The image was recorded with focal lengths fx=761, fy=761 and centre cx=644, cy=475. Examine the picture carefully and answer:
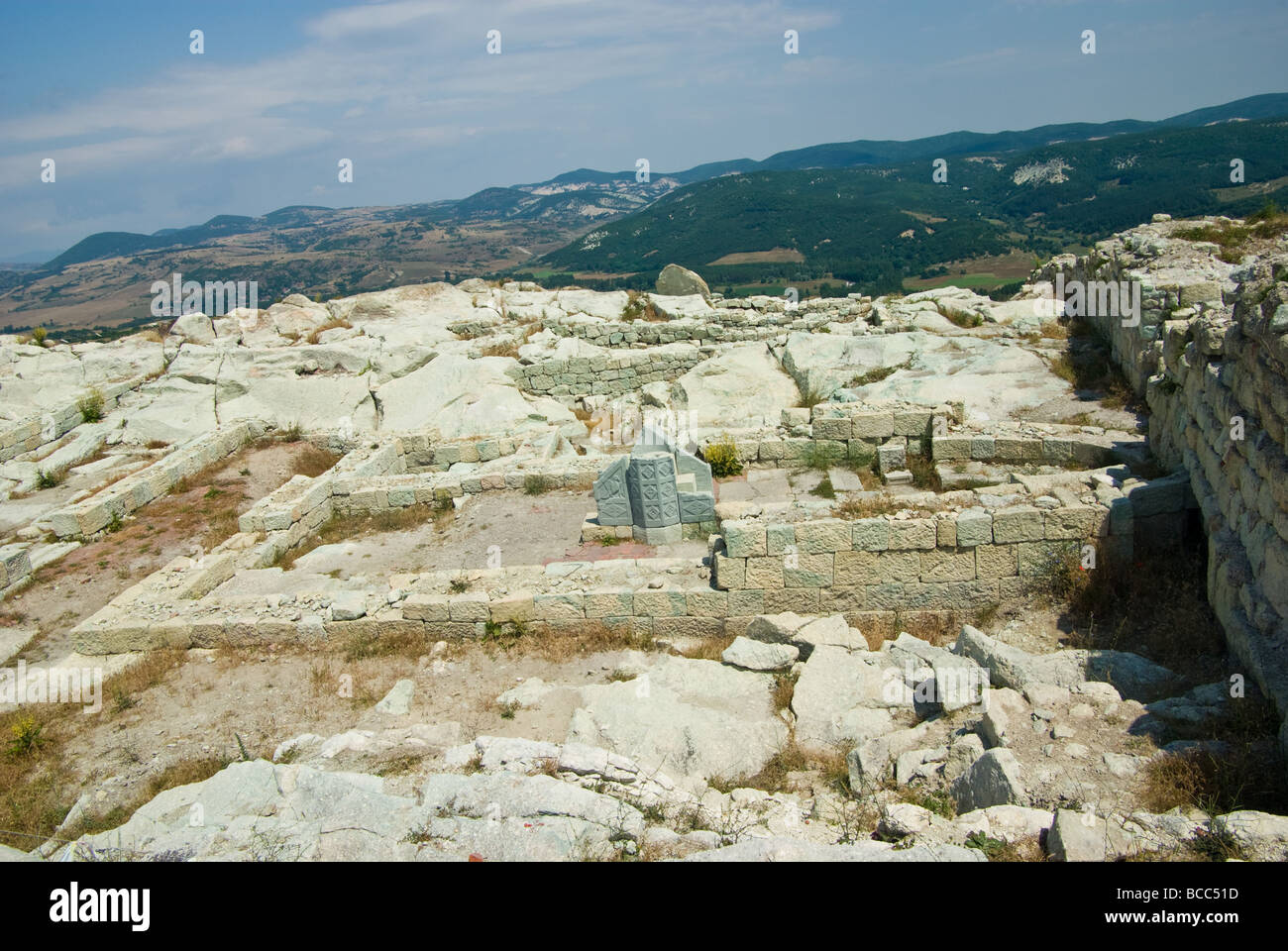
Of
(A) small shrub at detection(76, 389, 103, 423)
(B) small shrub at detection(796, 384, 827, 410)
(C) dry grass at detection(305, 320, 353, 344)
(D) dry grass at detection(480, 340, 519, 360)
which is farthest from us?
(C) dry grass at detection(305, 320, 353, 344)

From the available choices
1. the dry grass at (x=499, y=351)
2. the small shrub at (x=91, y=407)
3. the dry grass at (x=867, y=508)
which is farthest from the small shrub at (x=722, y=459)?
the small shrub at (x=91, y=407)

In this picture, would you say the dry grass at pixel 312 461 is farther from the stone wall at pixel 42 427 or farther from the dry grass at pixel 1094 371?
the dry grass at pixel 1094 371

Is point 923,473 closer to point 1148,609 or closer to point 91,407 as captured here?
point 1148,609

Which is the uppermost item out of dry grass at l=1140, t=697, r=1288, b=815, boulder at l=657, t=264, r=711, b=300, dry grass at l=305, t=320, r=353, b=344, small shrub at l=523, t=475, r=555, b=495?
boulder at l=657, t=264, r=711, b=300

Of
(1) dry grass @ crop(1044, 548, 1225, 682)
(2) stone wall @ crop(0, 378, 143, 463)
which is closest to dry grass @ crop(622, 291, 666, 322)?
(2) stone wall @ crop(0, 378, 143, 463)

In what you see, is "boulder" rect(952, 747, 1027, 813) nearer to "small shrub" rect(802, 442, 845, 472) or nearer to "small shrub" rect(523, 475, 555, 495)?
"small shrub" rect(802, 442, 845, 472)

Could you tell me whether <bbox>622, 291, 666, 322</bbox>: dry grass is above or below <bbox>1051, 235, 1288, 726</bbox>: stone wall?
above

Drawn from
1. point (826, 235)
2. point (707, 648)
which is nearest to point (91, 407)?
point (707, 648)
